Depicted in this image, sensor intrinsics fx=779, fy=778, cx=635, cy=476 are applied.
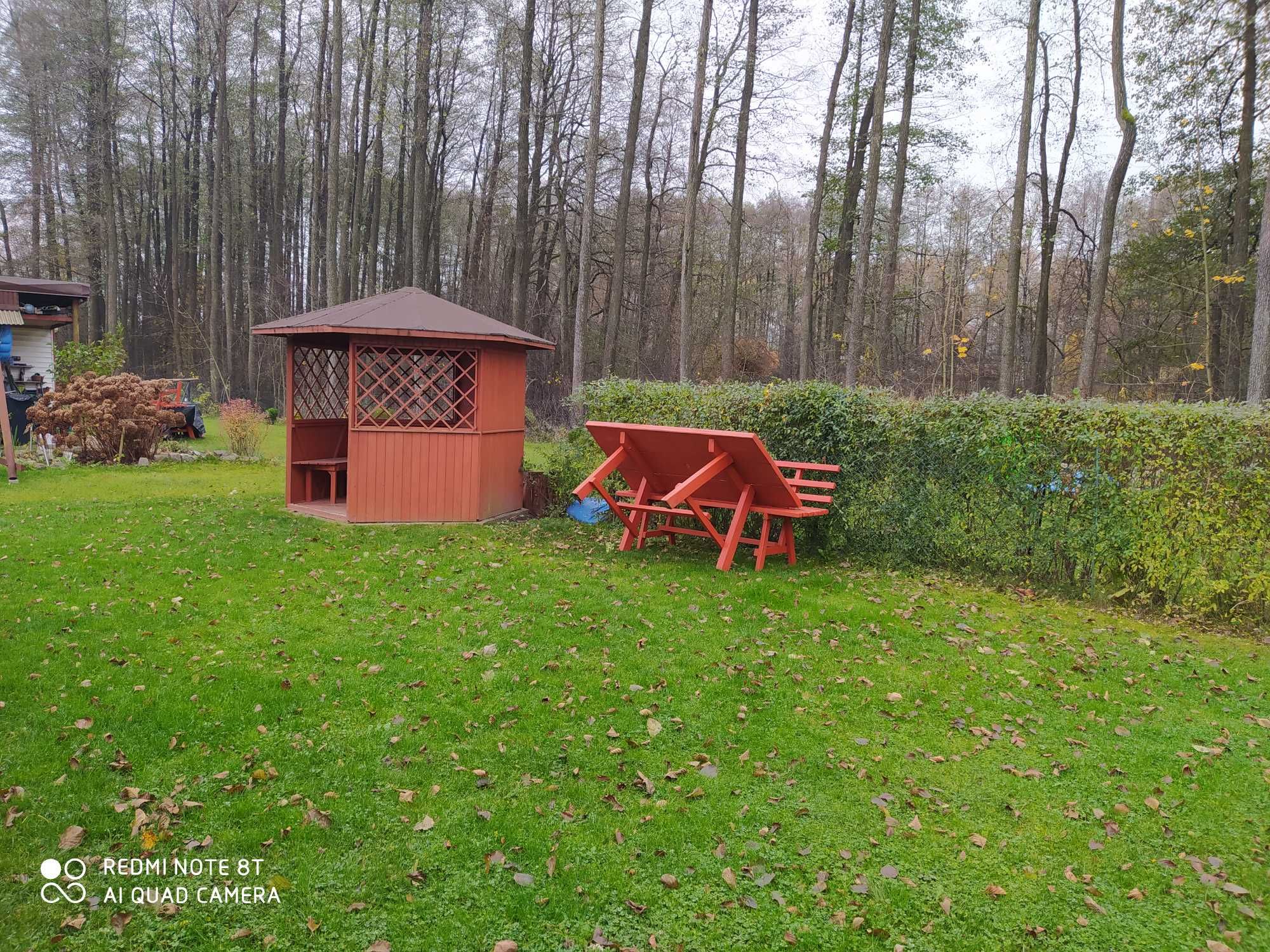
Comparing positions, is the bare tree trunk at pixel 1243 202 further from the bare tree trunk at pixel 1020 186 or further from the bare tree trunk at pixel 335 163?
the bare tree trunk at pixel 335 163

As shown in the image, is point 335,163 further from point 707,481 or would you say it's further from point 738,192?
point 707,481

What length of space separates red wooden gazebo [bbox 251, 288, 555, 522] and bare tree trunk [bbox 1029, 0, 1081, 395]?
14.1m

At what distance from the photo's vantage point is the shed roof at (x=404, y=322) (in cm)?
818

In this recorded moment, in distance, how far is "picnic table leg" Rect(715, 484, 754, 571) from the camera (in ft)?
21.4

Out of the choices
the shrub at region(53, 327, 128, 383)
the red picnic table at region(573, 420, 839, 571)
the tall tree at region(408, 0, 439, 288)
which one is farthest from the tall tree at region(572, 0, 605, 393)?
the shrub at region(53, 327, 128, 383)

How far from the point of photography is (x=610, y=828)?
118 inches

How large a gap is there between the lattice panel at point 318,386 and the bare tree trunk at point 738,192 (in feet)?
24.6

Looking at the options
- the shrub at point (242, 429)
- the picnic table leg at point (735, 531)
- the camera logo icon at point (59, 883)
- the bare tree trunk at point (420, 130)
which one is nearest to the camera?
the camera logo icon at point (59, 883)

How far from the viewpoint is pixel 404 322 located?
8.36 meters

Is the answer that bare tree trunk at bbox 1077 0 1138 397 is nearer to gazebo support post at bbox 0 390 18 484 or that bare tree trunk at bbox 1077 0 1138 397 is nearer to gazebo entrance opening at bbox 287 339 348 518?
gazebo entrance opening at bbox 287 339 348 518

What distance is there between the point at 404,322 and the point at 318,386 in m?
2.63

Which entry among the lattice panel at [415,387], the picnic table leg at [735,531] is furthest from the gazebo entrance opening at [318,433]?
the picnic table leg at [735,531]

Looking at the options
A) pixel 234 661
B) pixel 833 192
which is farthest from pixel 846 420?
pixel 833 192

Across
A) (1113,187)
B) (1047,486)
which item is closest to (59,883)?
(1047,486)
